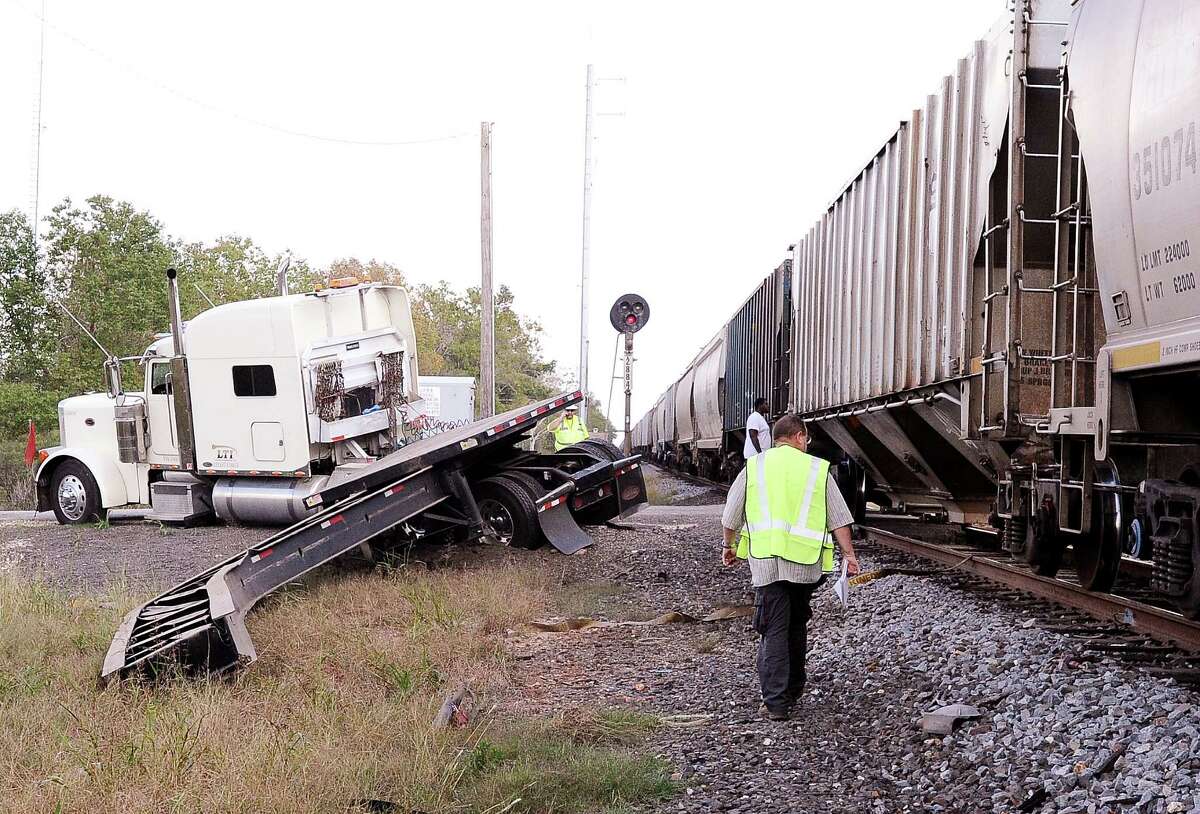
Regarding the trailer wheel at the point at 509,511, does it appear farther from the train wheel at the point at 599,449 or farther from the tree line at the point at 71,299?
the tree line at the point at 71,299

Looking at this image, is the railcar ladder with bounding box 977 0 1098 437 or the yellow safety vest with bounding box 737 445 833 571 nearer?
the yellow safety vest with bounding box 737 445 833 571

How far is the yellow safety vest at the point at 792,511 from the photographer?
17.6ft

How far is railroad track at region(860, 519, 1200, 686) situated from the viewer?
5.07m

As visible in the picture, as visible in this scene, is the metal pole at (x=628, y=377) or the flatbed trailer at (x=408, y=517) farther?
the metal pole at (x=628, y=377)

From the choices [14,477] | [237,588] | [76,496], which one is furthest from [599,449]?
[14,477]

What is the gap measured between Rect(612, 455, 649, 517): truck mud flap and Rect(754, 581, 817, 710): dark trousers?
6.52 m

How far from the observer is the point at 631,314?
18688mm

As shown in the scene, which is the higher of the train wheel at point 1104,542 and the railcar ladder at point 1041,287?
the railcar ladder at point 1041,287

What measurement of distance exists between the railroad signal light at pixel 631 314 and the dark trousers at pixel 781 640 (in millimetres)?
13161

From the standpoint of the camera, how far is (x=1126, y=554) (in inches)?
247

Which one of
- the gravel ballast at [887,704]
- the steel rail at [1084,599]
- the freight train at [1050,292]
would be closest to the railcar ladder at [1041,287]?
the freight train at [1050,292]

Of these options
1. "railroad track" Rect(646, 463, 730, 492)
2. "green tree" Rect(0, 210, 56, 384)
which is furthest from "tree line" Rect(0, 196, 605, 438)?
"railroad track" Rect(646, 463, 730, 492)

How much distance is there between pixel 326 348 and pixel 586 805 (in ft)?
37.7

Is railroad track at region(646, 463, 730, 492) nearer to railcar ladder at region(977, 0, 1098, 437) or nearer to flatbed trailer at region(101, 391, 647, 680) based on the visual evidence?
flatbed trailer at region(101, 391, 647, 680)
